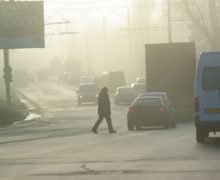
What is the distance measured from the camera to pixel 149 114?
35.4 metres

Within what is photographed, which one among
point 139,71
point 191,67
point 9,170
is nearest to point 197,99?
point 9,170

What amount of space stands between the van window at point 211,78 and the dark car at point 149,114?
11.6 m

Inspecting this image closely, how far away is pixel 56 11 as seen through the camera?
8250cm

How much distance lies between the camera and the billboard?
5344 centimetres

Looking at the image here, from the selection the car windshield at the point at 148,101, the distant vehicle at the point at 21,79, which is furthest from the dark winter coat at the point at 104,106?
the distant vehicle at the point at 21,79

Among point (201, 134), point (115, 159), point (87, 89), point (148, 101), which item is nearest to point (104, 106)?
point (148, 101)

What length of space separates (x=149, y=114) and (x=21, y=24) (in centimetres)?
2025

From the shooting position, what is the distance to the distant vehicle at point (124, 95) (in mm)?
71938

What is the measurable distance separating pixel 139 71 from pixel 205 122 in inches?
4244

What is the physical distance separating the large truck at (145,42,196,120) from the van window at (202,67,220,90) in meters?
18.5

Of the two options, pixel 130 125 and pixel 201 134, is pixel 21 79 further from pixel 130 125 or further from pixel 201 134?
pixel 201 134

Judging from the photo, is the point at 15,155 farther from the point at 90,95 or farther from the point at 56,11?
the point at 56,11

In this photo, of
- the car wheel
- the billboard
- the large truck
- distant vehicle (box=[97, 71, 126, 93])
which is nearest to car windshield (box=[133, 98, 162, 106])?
the car wheel

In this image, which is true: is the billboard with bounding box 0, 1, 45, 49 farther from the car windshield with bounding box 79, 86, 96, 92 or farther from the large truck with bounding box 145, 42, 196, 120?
the car windshield with bounding box 79, 86, 96, 92
